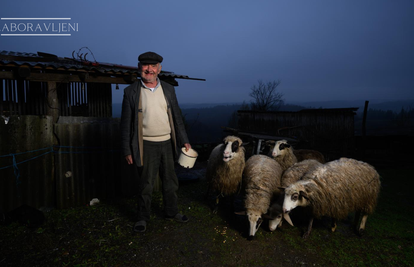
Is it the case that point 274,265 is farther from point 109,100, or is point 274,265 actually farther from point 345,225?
point 109,100

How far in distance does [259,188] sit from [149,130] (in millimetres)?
2171

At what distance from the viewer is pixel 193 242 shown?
358 centimetres

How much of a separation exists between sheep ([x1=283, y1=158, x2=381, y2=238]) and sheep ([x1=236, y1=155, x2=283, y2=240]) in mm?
436

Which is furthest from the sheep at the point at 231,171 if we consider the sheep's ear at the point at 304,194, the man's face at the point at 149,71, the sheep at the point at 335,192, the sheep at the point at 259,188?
the man's face at the point at 149,71

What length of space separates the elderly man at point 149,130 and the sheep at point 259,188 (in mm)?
1364

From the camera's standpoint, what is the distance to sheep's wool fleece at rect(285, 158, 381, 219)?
12.1ft

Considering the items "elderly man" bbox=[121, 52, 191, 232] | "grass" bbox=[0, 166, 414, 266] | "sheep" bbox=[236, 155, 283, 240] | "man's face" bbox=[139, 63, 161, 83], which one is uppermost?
"man's face" bbox=[139, 63, 161, 83]

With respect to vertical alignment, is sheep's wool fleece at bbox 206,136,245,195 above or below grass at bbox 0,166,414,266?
above

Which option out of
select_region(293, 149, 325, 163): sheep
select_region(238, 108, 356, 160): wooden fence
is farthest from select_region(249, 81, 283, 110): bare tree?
select_region(293, 149, 325, 163): sheep

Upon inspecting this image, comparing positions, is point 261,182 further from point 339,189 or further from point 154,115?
point 154,115

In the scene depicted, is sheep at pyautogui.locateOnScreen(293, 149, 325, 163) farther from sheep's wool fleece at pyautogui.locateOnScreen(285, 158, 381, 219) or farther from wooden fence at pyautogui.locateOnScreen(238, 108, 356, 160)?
wooden fence at pyautogui.locateOnScreen(238, 108, 356, 160)

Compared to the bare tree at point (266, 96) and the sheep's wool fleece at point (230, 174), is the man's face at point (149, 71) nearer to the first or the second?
the sheep's wool fleece at point (230, 174)

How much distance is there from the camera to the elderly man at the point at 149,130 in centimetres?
357

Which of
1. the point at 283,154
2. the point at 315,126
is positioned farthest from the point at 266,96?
the point at 283,154
